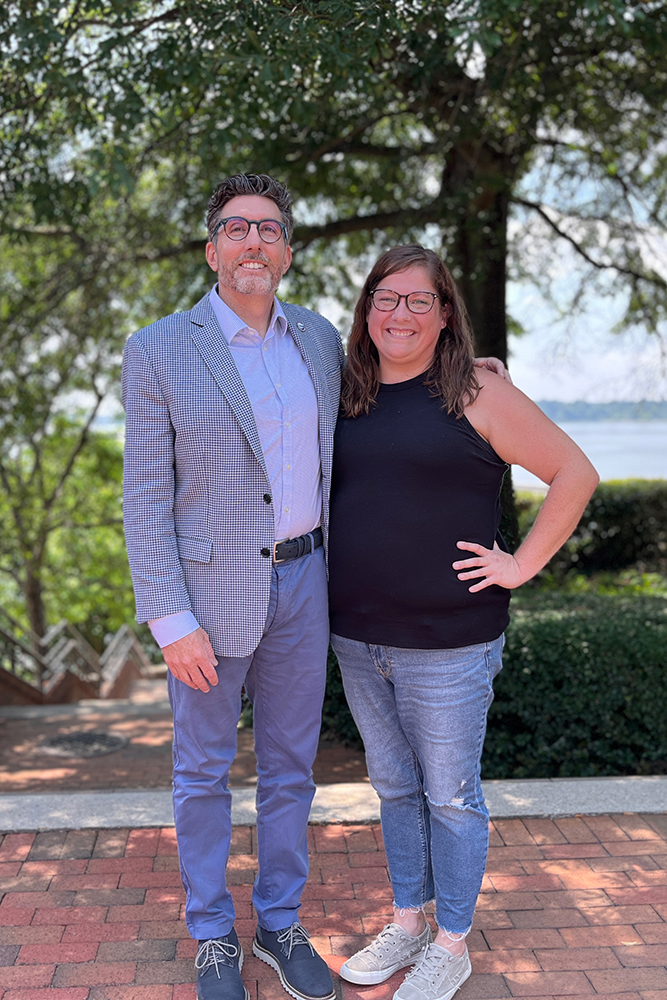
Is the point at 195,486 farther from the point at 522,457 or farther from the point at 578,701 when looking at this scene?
the point at 578,701

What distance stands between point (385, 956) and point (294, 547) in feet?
4.09

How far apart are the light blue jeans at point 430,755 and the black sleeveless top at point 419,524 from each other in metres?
0.08

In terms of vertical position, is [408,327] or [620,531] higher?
[408,327]

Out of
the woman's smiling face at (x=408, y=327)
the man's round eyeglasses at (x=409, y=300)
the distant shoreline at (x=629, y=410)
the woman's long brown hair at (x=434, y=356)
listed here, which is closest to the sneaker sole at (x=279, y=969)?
the woman's long brown hair at (x=434, y=356)

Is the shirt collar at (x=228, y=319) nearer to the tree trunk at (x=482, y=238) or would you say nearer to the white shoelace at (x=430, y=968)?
the white shoelace at (x=430, y=968)

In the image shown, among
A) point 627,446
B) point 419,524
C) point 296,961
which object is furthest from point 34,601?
point 419,524

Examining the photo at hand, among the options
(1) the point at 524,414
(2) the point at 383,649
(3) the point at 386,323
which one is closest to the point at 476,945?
(2) the point at 383,649

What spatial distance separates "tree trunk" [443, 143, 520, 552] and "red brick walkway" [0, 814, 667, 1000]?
395cm

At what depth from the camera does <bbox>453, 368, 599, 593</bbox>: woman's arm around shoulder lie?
2455mm

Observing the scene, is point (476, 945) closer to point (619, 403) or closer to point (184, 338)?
point (184, 338)

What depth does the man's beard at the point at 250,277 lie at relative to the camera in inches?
97.2

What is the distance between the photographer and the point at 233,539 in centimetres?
246

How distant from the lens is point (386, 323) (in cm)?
250

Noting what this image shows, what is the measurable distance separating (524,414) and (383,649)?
774 mm
